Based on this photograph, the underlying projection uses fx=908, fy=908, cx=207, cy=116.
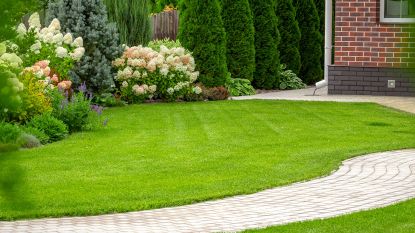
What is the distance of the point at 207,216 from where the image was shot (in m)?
6.71

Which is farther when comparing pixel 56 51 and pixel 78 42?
pixel 78 42

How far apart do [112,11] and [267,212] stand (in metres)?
11.1

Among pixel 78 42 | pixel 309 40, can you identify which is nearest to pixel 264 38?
pixel 309 40

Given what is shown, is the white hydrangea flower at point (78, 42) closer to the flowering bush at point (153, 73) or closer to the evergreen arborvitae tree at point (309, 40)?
the flowering bush at point (153, 73)

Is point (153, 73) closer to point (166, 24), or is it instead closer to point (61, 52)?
point (61, 52)

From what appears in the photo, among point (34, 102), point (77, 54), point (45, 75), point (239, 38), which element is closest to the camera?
point (34, 102)

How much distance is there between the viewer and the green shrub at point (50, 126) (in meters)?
11.2

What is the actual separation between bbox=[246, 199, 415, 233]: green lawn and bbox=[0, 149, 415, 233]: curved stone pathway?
23cm

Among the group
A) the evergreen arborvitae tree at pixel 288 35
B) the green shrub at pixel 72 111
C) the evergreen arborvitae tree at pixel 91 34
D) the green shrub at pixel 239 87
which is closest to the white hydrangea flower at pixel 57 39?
the evergreen arborvitae tree at pixel 91 34

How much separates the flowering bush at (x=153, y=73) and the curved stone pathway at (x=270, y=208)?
7.65 m

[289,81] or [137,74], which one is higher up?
[137,74]

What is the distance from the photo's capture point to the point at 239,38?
1895 centimetres

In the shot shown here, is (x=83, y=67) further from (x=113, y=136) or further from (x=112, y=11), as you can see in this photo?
(x=113, y=136)

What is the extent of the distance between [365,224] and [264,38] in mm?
13954
